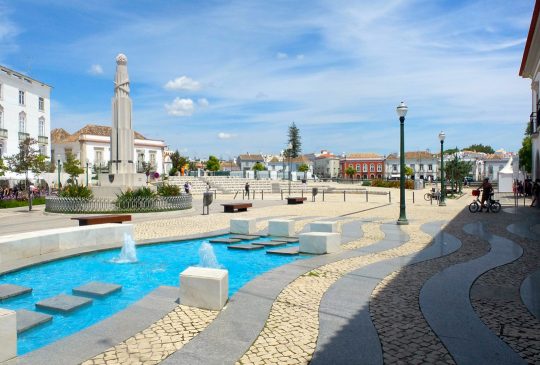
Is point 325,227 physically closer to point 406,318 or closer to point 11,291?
point 406,318

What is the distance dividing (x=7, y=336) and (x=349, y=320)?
365cm

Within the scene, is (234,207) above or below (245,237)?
Result: above

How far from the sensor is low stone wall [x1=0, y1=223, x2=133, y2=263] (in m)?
8.93

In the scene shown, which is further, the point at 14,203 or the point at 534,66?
the point at 14,203

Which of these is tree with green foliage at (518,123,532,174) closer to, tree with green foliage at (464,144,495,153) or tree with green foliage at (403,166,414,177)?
tree with green foliage at (403,166,414,177)

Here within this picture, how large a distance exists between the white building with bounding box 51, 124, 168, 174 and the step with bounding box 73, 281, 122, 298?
56.4 metres

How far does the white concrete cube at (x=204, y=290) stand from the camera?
5719 mm

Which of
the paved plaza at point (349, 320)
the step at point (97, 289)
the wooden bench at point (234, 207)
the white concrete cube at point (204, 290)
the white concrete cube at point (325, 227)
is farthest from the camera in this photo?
the wooden bench at point (234, 207)

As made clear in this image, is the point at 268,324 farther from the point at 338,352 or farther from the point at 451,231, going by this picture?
the point at 451,231

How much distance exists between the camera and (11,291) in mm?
6676

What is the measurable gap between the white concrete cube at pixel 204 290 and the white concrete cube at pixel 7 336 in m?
2.17

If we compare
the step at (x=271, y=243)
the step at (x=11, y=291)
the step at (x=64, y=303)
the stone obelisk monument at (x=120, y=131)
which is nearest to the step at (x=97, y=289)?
the step at (x=64, y=303)

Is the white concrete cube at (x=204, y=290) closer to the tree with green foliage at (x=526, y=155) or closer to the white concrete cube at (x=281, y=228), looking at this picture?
the white concrete cube at (x=281, y=228)

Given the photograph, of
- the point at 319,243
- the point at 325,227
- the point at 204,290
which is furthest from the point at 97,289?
the point at 325,227
